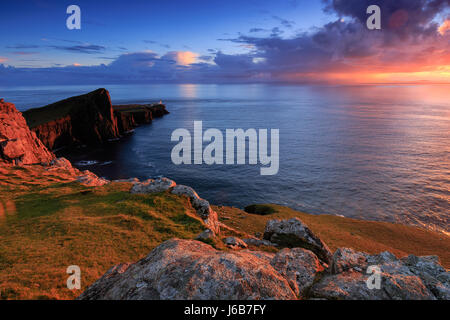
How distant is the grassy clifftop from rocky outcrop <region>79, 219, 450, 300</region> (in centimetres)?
582

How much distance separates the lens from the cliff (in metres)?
110

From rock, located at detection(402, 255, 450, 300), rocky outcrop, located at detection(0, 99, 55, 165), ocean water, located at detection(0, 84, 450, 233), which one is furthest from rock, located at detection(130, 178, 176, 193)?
rocky outcrop, located at detection(0, 99, 55, 165)

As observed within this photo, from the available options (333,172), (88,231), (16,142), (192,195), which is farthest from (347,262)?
(333,172)

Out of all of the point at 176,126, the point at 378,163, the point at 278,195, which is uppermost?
the point at 176,126

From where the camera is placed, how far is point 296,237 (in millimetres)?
24500

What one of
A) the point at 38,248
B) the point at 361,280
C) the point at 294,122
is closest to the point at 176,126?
the point at 294,122

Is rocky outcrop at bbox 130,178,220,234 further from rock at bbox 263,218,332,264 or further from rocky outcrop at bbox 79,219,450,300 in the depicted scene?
rocky outcrop at bbox 79,219,450,300

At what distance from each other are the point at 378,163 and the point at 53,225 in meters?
95.8

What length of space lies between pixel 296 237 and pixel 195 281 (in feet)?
59.1

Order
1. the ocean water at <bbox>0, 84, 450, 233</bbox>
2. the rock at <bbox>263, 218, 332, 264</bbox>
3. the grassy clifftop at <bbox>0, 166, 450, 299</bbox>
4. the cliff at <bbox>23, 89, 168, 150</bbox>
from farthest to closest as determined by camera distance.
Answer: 1. the cliff at <bbox>23, 89, 168, 150</bbox>
2. the ocean water at <bbox>0, 84, 450, 233</bbox>
3. the rock at <bbox>263, 218, 332, 264</bbox>
4. the grassy clifftop at <bbox>0, 166, 450, 299</bbox>

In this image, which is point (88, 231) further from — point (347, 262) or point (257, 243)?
point (347, 262)

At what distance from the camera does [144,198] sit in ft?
95.2

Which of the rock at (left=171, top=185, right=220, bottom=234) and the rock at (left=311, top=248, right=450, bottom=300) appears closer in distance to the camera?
the rock at (left=311, top=248, right=450, bottom=300)
